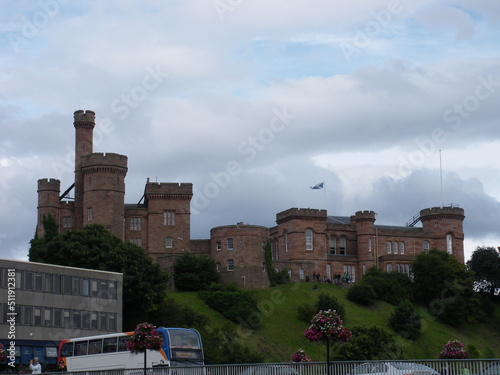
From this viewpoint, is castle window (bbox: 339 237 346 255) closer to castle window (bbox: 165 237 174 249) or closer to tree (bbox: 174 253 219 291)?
tree (bbox: 174 253 219 291)

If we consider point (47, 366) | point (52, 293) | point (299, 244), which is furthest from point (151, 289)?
point (299, 244)

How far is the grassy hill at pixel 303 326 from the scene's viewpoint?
272 feet

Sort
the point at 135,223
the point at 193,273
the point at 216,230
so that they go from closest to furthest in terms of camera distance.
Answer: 1. the point at 193,273
2. the point at 216,230
3. the point at 135,223

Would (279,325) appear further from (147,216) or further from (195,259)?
(147,216)

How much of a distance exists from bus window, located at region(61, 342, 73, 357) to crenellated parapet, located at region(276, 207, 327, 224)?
5734 cm

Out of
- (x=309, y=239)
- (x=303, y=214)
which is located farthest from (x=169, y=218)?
(x=309, y=239)

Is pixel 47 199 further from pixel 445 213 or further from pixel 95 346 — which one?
pixel 95 346

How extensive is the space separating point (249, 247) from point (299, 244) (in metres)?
11.8

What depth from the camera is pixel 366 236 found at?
113 metres

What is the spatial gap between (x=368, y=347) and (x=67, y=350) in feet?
79.1

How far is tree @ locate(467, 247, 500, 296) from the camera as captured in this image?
11038 centimetres

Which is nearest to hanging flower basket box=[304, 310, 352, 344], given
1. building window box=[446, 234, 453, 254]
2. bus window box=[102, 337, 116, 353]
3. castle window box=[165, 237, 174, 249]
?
bus window box=[102, 337, 116, 353]

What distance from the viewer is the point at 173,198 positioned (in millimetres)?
102938

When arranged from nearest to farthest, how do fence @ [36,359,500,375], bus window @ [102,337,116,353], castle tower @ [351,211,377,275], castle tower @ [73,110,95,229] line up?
fence @ [36,359,500,375] → bus window @ [102,337,116,353] → castle tower @ [73,110,95,229] → castle tower @ [351,211,377,275]
